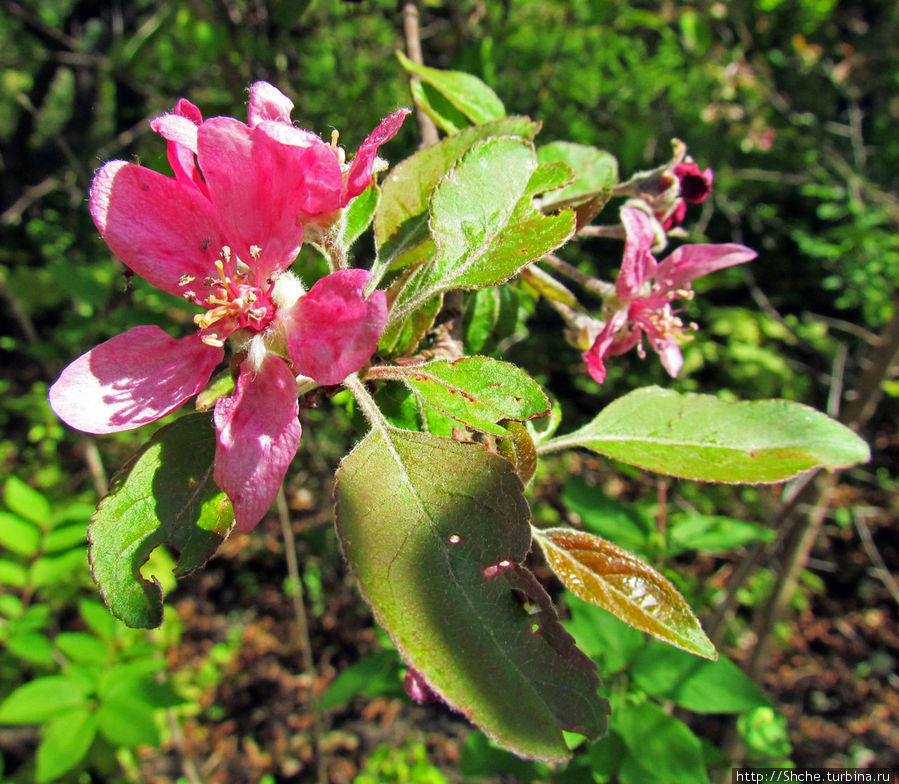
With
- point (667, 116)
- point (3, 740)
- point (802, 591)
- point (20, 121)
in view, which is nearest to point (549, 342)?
point (667, 116)

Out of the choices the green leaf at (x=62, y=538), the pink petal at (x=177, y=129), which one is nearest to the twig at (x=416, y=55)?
the pink petal at (x=177, y=129)

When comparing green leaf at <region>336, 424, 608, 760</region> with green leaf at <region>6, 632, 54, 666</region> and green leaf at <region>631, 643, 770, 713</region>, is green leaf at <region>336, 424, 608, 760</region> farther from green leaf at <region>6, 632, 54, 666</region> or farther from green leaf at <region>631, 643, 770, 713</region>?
green leaf at <region>6, 632, 54, 666</region>

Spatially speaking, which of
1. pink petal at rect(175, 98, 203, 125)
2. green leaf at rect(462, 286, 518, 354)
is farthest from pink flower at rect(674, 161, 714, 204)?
pink petal at rect(175, 98, 203, 125)

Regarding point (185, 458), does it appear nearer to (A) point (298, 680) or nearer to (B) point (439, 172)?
(B) point (439, 172)

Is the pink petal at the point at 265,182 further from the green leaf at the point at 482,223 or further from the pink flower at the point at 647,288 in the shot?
the pink flower at the point at 647,288

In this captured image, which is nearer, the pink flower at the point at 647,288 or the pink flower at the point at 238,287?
the pink flower at the point at 238,287

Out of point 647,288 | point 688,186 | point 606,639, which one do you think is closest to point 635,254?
point 647,288
